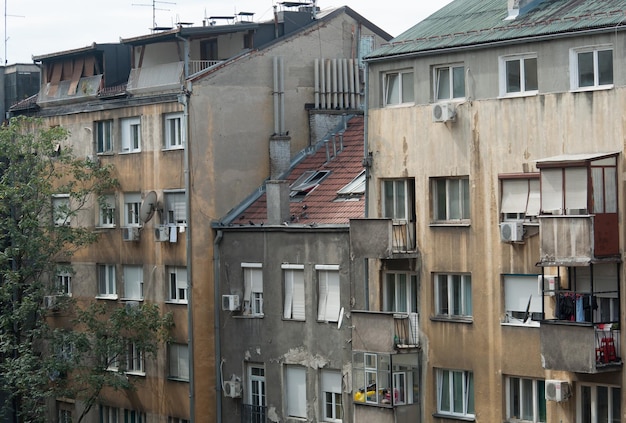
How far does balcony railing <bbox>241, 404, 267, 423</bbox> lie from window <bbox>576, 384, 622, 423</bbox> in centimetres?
1325

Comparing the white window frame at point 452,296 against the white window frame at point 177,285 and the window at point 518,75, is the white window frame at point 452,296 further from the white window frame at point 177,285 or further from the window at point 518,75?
the white window frame at point 177,285

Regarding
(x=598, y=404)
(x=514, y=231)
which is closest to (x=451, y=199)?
(x=514, y=231)

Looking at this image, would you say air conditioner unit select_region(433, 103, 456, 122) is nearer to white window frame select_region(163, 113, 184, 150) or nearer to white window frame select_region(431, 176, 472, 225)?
white window frame select_region(431, 176, 472, 225)

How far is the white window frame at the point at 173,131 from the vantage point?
51219 mm

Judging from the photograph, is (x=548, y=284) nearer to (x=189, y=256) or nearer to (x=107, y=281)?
(x=189, y=256)

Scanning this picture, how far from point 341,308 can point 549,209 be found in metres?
9.73

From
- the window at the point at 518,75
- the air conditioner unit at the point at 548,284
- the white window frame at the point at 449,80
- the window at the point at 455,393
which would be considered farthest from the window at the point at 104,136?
the air conditioner unit at the point at 548,284

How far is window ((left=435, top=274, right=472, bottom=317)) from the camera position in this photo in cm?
4131

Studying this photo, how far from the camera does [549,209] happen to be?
3778 cm

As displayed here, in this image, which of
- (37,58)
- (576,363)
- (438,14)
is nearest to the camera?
(576,363)

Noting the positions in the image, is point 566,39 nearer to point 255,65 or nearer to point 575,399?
point 575,399

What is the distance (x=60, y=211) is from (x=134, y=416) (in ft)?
26.2

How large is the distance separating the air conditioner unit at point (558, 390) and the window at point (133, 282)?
64.7 feet

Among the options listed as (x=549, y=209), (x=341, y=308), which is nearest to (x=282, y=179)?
(x=341, y=308)
